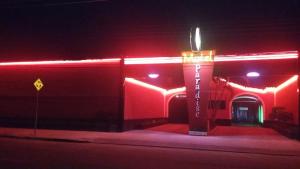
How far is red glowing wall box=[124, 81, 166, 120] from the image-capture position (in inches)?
1029

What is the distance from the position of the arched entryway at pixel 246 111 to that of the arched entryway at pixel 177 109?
17.5 ft

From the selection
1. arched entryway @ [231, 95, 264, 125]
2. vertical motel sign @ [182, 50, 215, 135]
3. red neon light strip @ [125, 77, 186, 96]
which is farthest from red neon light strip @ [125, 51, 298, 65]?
arched entryway @ [231, 95, 264, 125]

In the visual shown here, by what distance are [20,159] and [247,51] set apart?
1586 cm

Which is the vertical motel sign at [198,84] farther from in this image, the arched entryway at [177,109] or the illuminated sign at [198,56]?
the arched entryway at [177,109]

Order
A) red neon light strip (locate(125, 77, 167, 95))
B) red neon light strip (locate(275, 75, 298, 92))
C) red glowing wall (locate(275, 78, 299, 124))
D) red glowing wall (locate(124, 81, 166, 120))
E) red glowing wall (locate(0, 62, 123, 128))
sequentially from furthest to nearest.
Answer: red neon light strip (locate(125, 77, 167, 95))
red glowing wall (locate(124, 81, 166, 120))
red neon light strip (locate(275, 75, 298, 92))
red glowing wall (locate(0, 62, 123, 128))
red glowing wall (locate(275, 78, 299, 124))

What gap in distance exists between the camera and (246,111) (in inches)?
1549

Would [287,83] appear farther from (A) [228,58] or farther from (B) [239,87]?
(A) [228,58]

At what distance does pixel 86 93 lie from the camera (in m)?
26.1

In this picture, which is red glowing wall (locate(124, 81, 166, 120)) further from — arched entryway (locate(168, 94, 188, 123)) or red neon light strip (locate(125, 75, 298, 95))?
arched entryway (locate(168, 94, 188, 123))

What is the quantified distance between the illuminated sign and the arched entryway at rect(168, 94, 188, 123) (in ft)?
52.6

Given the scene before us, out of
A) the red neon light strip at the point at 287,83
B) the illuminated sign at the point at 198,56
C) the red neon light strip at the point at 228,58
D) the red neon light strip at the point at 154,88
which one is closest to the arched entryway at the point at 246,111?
the red neon light strip at the point at 287,83

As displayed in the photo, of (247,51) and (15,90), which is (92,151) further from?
(15,90)

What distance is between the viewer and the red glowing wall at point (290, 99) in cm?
2452

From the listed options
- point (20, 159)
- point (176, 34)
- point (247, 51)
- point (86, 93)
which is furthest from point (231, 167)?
point (86, 93)
